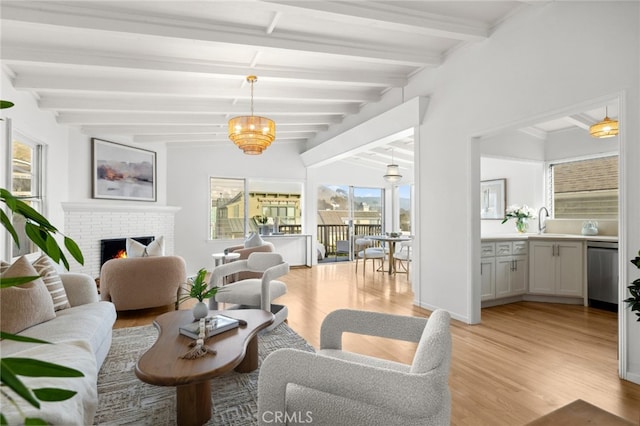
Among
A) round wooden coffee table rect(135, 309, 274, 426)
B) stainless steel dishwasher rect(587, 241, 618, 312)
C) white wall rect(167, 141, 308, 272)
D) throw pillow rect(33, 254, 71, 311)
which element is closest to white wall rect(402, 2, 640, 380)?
stainless steel dishwasher rect(587, 241, 618, 312)

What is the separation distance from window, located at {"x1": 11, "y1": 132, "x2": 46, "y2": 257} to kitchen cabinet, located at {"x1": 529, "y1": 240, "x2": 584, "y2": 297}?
19.6ft

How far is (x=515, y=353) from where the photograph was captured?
292 cm

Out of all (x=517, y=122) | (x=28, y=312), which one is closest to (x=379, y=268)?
(x=517, y=122)

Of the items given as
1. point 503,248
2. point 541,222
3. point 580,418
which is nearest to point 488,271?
point 503,248

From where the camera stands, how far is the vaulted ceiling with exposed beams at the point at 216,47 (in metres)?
2.64

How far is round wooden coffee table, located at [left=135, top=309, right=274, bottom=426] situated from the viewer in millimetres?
1750

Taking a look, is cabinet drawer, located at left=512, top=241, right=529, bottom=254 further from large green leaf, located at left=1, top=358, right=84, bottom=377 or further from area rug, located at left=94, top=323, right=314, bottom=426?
large green leaf, located at left=1, top=358, right=84, bottom=377

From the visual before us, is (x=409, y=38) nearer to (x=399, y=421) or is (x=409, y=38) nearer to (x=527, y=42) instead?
(x=527, y=42)

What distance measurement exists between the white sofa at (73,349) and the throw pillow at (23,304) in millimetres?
59

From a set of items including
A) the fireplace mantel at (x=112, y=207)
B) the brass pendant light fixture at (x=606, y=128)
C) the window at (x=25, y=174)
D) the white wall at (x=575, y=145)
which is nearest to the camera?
the window at (x=25, y=174)

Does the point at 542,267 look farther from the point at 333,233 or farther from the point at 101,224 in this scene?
the point at 101,224

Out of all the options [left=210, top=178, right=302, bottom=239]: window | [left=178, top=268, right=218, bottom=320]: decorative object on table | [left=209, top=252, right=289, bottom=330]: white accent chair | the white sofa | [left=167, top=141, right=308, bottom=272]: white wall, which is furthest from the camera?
[left=210, top=178, right=302, bottom=239]: window

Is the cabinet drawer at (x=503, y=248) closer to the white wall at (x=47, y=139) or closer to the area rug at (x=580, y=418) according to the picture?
the area rug at (x=580, y=418)

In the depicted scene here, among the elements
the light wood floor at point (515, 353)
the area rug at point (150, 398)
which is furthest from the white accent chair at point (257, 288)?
the area rug at point (150, 398)
